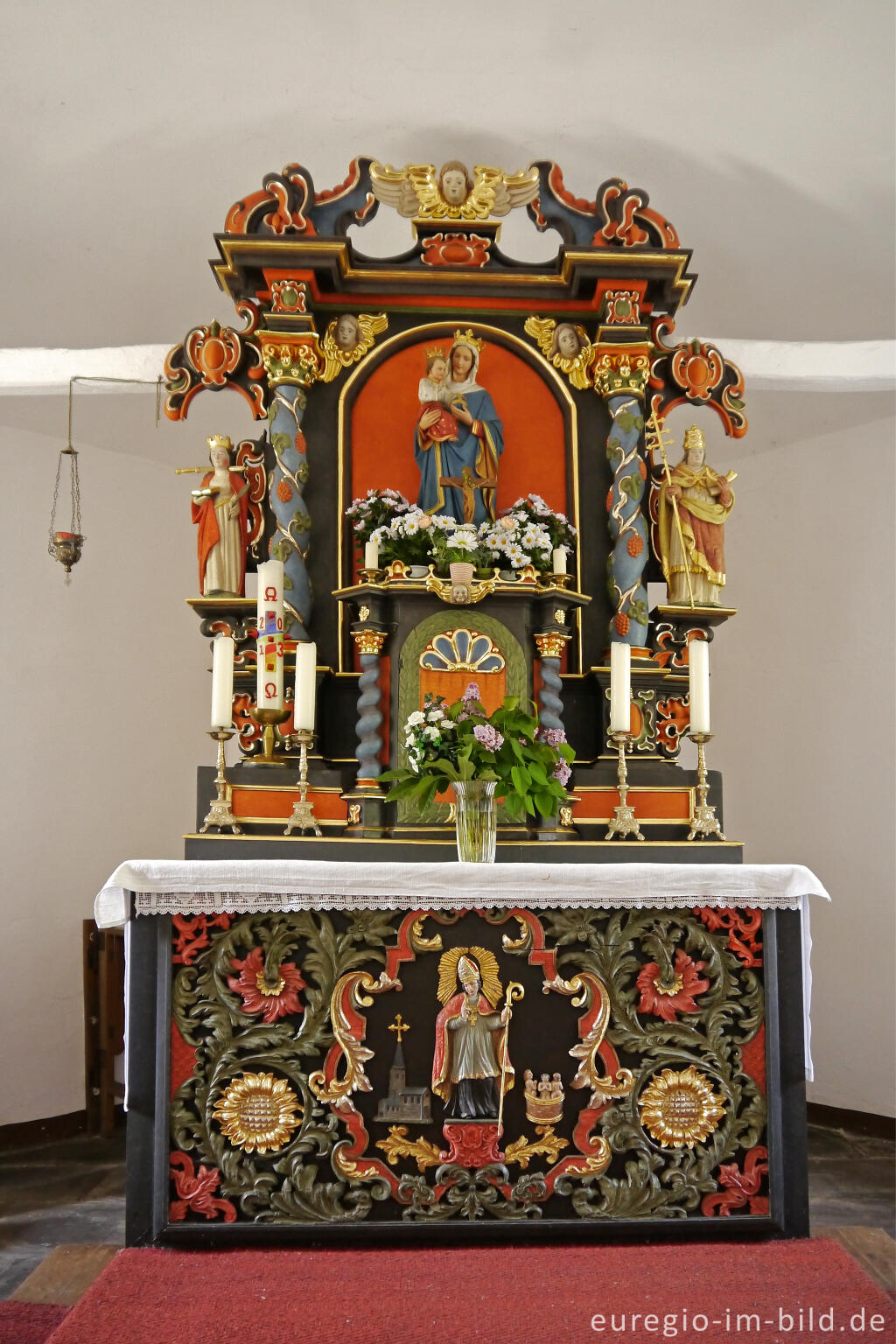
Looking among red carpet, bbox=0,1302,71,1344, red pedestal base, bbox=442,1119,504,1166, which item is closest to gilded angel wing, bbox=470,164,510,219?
red pedestal base, bbox=442,1119,504,1166

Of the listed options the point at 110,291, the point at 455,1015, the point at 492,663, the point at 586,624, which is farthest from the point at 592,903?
the point at 110,291

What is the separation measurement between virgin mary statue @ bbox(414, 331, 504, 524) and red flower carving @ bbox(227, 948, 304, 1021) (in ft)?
8.70

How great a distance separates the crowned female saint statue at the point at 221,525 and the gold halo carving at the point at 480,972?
2.51 metres

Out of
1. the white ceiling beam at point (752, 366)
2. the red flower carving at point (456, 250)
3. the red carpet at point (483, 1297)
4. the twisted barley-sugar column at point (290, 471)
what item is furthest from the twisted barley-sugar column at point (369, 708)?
the white ceiling beam at point (752, 366)

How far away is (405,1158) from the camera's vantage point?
3.45 metres

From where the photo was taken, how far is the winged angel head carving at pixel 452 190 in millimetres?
5883

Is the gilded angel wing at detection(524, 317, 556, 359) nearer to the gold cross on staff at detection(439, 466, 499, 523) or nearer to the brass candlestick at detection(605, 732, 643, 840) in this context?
the gold cross on staff at detection(439, 466, 499, 523)

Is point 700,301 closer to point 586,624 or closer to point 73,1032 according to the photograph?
point 586,624

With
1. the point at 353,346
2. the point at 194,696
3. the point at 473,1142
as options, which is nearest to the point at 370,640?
the point at 353,346

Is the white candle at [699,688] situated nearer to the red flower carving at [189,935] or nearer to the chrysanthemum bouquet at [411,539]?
the chrysanthemum bouquet at [411,539]

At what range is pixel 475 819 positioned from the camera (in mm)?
4035

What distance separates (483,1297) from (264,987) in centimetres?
107

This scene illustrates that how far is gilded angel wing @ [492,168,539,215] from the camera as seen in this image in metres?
5.88

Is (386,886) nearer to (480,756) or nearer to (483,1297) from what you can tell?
(480,756)
